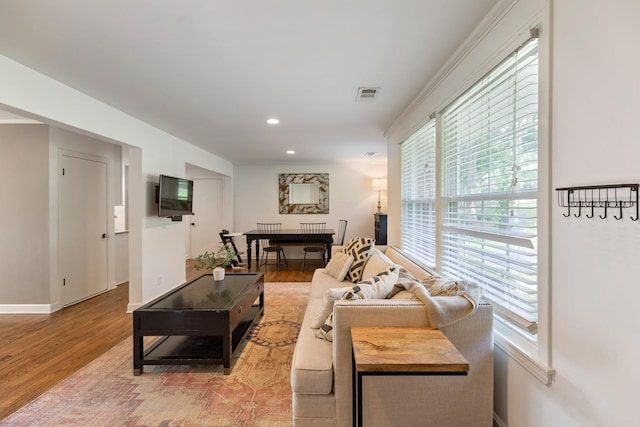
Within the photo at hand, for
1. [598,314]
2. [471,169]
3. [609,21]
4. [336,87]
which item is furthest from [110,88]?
[598,314]

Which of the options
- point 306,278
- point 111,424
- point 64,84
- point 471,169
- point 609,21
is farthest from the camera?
point 306,278

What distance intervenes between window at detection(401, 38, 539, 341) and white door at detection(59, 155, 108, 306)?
4444mm

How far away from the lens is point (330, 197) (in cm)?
727

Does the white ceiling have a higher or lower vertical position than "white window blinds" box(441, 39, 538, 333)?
higher

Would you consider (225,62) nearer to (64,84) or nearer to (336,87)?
(336,87)

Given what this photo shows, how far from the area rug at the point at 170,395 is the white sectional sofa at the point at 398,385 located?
38 centimetres

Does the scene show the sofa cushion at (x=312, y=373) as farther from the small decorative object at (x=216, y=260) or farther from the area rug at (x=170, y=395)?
the small decorative object at (x=216, y=260)

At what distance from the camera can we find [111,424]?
1781 millimetres

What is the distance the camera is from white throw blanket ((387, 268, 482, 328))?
1.52 metres

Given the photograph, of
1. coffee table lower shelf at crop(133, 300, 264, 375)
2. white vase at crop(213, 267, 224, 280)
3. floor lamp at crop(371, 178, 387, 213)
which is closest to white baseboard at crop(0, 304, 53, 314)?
coffee table lower shelf at crop(133, 300, 264, 375)

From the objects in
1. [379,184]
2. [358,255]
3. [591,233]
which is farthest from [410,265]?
[379,184]

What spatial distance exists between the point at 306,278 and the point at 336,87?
3.55 m

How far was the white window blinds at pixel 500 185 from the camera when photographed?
56.3 inches

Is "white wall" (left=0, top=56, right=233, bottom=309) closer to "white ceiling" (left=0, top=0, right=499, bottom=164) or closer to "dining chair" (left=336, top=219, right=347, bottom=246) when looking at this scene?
"white ceiling" (left=0, top=0, right=499, bottom=164)
